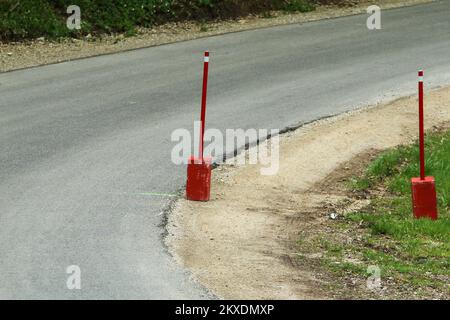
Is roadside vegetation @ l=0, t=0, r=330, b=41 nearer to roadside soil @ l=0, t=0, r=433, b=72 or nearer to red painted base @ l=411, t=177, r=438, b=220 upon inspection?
roadside soil @ l=0, t=0, r=433, b=72

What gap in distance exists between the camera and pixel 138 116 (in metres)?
15.2

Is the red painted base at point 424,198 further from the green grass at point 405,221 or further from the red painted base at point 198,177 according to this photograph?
the red painted base at point 198,177

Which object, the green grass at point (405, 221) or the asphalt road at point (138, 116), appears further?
the green grass at point (405, 221)

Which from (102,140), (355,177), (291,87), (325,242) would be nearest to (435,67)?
(291,87)

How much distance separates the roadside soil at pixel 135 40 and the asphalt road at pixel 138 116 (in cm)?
48

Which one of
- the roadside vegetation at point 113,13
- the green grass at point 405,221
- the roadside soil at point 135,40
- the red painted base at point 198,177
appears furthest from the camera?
the roadside vegetation at point 113,13

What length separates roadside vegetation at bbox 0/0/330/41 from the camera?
2017 centimetres

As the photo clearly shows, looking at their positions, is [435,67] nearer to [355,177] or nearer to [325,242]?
[355,177]

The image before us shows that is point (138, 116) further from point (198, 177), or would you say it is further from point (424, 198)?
point (424, 198)

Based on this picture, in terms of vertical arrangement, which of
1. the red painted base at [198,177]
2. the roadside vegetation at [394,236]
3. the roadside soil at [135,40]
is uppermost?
A: the roadside soil at [135,40]

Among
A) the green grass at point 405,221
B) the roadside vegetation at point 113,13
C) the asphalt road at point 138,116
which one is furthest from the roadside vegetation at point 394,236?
the roadside vegetation at point 113,13

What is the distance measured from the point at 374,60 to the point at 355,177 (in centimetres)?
614

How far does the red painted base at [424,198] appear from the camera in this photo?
11.8 m

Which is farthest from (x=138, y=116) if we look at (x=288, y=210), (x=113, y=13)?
(x=113, y=13)
